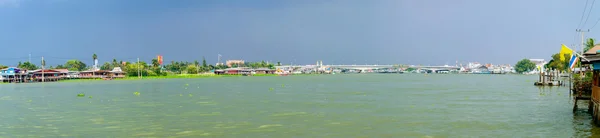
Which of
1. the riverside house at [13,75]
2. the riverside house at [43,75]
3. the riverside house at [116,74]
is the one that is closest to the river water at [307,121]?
the riverside house at [13,75]

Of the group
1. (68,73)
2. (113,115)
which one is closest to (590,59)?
(113,115)

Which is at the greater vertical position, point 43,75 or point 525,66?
point 525,66

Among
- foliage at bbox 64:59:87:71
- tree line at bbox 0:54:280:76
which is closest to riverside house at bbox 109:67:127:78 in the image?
tree line at bbox 0:54:280:76

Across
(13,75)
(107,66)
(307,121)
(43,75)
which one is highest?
(107,66)

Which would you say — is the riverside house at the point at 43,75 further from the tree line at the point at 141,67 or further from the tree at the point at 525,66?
the tree at the point at 525,66

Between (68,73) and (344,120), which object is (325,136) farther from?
(68,73)

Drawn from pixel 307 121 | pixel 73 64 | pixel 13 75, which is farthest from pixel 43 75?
pixel 307 121

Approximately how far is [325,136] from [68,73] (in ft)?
403

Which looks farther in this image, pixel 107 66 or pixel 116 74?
pixel 107 66

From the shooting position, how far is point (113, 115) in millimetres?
28031

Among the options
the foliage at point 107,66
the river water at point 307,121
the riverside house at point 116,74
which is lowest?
the river water at point 307,121

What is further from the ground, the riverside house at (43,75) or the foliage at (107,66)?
the foliage at (107,66)

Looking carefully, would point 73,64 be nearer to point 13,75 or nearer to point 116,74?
point 116,74

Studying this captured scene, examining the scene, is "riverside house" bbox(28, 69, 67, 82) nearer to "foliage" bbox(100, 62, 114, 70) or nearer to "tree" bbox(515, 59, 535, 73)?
"foliage" bbox(100, 62, 114, 70)
